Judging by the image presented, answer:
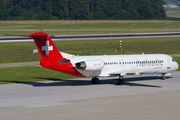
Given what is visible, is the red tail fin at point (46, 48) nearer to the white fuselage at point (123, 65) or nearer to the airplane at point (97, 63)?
the airplane at point (97, 63)

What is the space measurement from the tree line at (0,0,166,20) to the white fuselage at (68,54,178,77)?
480 feet

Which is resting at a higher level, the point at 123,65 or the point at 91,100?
the point at 123,65

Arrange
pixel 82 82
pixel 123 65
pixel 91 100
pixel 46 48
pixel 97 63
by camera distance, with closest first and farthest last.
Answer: pixel 91 100 → pixel 46 48 → pixel 97 63 → pixel 123 65 → pixel 82 82

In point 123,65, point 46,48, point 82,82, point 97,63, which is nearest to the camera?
point 46,48

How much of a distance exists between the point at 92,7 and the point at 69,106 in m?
169

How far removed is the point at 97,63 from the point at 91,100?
22.8 ft

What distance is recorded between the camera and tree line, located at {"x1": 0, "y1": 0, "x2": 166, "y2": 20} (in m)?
180

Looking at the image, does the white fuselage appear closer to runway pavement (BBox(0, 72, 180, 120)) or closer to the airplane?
the airplane

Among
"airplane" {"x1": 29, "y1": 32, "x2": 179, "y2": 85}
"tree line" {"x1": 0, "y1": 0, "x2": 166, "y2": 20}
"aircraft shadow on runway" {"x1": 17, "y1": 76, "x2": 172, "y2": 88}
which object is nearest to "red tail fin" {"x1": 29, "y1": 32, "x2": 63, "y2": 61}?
"airplane" {"x1": 29, "y1": 32, "x2": 179, "y2": 85}

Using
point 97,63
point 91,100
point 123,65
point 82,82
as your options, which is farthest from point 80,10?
point 91,100

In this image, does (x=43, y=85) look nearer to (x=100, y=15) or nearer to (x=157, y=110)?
(x=157, y=110)

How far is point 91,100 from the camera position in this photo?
83.9 feet

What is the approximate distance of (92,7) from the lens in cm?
18862

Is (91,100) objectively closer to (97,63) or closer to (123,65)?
(97,63)
